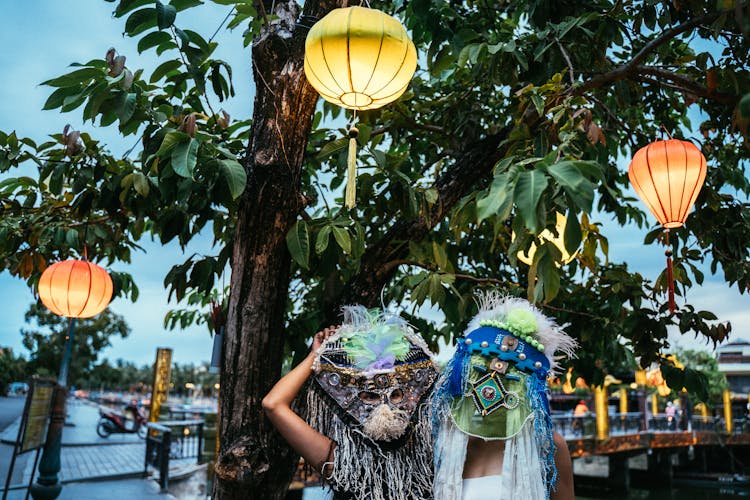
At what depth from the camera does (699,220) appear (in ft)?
12.7

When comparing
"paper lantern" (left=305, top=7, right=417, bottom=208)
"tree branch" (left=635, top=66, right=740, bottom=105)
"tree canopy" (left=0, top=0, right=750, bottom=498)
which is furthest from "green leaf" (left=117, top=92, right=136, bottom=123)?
"tree branch" (left=635, top=66, right=740, bottom=105)

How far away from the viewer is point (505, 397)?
6.07ft

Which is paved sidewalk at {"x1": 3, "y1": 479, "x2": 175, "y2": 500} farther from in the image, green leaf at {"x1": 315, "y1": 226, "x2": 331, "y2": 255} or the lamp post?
green leaf at {"x1": 315, "y1": 226, "x2": 331, "y2": 255}

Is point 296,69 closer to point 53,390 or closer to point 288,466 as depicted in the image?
point 288,466

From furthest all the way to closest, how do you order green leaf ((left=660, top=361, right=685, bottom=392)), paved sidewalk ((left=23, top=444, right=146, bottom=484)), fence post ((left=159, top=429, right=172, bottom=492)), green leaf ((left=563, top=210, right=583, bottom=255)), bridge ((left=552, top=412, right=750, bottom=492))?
bridge ((left=552, top=412, right=750, bottom=492))
paved sidewalk ((left=23, top=444, right=146, bottom=484))
fence post ((left=159, top=429, right=172, bottom=492))
green leaf ((left=660, top=361, right=685, bottom=392))
green leaf ((left=563, top=210, right=583, bottom=255))

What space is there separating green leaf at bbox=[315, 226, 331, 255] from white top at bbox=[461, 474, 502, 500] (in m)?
1.05

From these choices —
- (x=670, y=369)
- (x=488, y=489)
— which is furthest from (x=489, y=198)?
(x=670, y=369)

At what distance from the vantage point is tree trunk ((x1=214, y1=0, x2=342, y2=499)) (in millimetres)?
2479

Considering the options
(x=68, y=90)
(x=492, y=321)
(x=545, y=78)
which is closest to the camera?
(x=492, y=321)

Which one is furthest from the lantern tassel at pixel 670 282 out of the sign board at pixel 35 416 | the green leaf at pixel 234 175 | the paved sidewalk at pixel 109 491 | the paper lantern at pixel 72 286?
the paved sidewalk at pixel 109 491

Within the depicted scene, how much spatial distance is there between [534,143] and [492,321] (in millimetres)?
1206

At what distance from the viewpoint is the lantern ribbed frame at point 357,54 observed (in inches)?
83.3

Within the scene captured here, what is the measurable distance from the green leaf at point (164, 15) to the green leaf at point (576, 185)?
1.43 meters

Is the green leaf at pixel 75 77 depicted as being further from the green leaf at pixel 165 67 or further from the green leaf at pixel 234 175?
the green leaf at pixel 234 175
